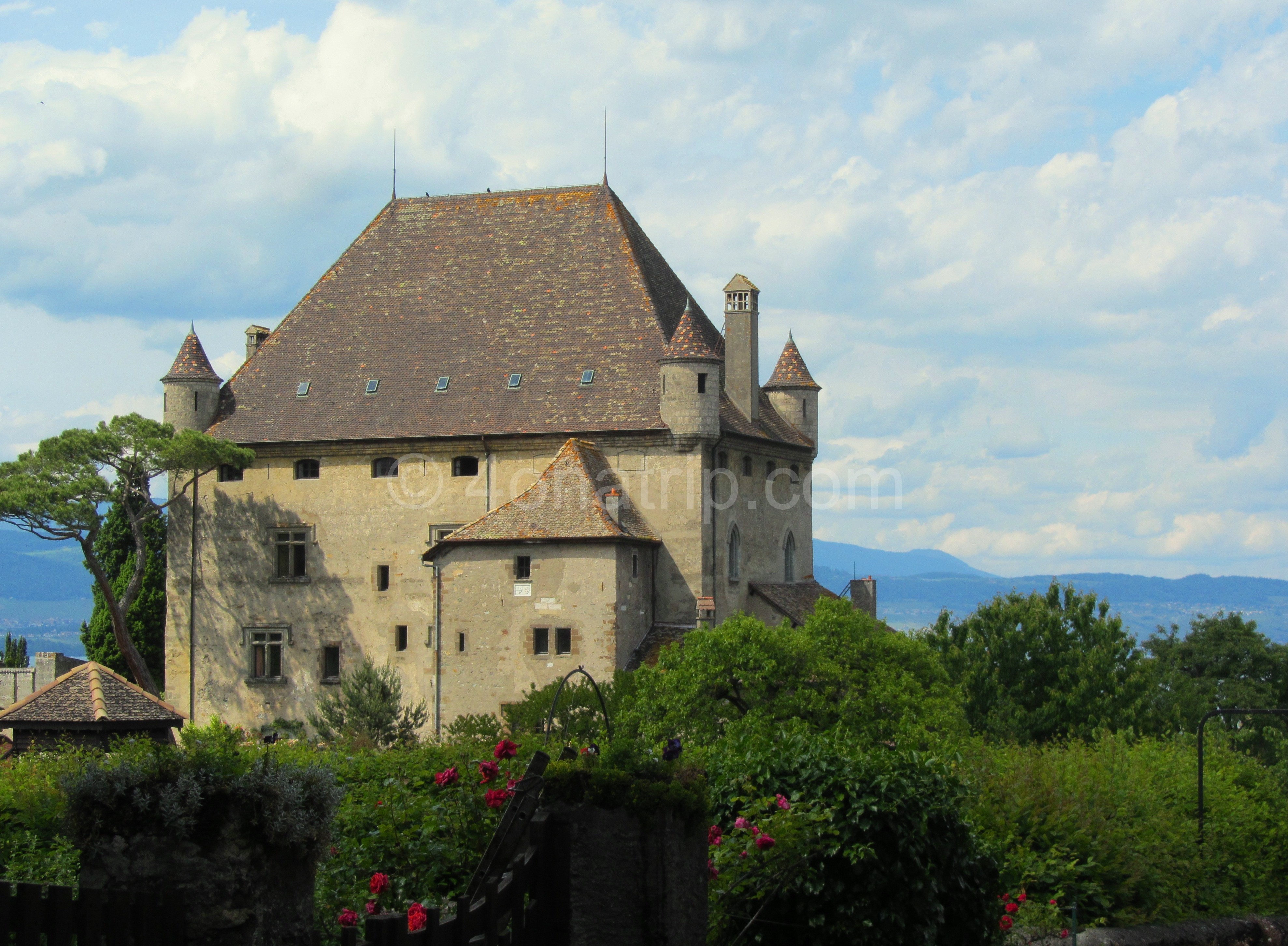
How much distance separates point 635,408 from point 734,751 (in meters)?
29.5

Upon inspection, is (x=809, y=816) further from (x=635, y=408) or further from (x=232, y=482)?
(x=232, y=482)

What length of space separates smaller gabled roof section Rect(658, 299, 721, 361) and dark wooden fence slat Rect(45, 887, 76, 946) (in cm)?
3645

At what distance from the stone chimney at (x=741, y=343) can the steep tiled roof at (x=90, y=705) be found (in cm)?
2126

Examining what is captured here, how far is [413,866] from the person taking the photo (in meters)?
11.9

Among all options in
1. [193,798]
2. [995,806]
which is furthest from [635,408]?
[193,798]

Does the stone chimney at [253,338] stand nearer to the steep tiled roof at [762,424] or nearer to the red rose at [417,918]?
the steep tiled roof at [762,424]

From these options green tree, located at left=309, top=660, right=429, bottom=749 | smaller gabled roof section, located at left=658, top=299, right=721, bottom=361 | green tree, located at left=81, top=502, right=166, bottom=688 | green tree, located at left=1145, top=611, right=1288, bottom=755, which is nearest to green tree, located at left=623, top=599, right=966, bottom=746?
green tree, located at left=309, top=660, right=429, bottom=749

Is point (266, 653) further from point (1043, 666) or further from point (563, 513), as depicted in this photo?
point (1043, 666)

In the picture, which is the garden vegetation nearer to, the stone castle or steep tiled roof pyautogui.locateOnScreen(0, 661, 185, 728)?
steep tiled roof pyautogui.locateOnScreen(0, 661, 185, 728)

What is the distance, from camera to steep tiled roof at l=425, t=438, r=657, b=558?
133ft

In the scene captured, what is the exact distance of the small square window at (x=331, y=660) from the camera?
150ft

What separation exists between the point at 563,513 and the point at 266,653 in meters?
11.6

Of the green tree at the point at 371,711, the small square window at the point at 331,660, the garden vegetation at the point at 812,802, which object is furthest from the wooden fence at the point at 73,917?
the small square window at the point at 331,660

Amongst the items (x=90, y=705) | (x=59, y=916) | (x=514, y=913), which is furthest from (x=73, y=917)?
(x=90, y=705)
